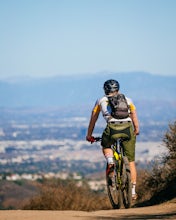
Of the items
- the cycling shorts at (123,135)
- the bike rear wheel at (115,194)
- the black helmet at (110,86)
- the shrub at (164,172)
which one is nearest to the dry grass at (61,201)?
the shrub at (164,172)

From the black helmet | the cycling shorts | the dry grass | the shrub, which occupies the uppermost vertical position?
the black helmet

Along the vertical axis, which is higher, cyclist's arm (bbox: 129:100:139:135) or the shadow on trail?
cyclist's arm (bbox: 129:100:139:135)

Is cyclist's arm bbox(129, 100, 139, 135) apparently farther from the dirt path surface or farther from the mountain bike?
the dirt path surface

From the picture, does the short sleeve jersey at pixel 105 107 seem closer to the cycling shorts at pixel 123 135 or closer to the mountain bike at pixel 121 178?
the cycling shorts at pixel 123 135

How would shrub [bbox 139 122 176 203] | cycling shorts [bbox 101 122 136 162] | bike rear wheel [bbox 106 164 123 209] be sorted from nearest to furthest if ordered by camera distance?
cycling shorts [bbox 101 122 136 162], bike rear wheel [bbox 106 164 123 209], shrub [bbox 139 122 176 203]

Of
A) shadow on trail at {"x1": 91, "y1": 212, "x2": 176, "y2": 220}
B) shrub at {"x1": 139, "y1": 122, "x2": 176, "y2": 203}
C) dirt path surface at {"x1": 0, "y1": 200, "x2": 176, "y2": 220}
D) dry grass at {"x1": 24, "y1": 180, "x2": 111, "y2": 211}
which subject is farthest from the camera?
dry grass at {"x1": 24, "y1": 180, "x2": 111, "y2": 211}

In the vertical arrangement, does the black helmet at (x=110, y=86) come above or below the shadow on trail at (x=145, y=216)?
above

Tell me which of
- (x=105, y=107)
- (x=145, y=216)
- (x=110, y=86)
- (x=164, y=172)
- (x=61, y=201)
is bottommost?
(x=61, y=201)

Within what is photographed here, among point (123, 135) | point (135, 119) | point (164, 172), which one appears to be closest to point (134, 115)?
point (135, 119)

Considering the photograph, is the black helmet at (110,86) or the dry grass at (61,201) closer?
the black helmet at (110,86)

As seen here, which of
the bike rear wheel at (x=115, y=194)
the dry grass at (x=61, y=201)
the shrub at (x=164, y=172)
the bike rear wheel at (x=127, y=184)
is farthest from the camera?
the dry grass at (x=61, y=201)

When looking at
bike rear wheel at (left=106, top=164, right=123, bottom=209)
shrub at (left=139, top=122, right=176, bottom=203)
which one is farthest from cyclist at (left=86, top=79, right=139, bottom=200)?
shrub at (left=139, top=122, right=176, bottom=203)

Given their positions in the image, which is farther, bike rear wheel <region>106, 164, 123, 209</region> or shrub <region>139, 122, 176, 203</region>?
shrub <region>139, 122, 176, 203</region>

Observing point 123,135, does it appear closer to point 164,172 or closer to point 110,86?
point 110,86
